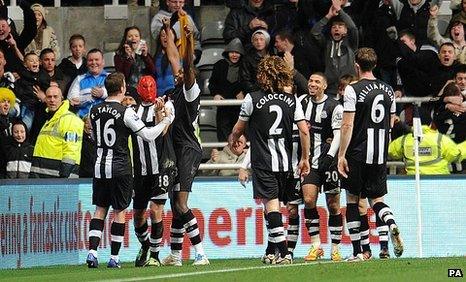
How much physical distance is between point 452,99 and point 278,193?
18.3ft

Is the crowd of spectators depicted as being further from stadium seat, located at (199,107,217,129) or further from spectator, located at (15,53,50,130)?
stadium seat, located at (199,107,217,129)

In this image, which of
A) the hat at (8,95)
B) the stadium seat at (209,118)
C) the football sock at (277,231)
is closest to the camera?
the football sock at (277,231)

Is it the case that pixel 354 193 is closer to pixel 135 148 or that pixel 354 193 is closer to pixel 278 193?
pixel 278 193

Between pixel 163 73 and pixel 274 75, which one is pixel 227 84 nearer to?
pixel 163 73

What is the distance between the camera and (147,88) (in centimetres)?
1886

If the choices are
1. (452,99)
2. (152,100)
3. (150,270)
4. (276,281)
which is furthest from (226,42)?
(276,281)

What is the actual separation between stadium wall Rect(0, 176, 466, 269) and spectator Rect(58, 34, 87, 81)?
2.53 metres

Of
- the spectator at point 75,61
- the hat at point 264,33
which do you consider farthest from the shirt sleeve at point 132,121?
the hat at point 264,33

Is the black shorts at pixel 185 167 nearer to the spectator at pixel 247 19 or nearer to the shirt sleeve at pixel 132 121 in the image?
the shirt sleeve at pixel 132 121

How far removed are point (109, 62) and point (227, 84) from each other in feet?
7.55

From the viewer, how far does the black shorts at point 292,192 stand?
1902 centimetres

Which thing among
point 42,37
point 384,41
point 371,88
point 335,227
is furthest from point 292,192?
point 42,37

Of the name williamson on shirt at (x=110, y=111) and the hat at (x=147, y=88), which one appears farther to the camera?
the hat at (x=147, y=88)

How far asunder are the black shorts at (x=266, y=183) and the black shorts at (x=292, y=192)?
62cm
